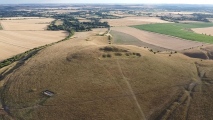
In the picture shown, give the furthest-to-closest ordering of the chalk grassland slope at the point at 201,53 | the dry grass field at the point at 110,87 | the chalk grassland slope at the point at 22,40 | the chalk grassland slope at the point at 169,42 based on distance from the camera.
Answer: the chalk grassland slope at the point at 169,42, the chalk grassland slope at the point at 22,40, the chalk grassland slope at the point at 201,53, the dry grass field at the point at 110,87

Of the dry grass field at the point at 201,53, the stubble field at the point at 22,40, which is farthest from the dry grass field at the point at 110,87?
the stubble field at the point at 22,40

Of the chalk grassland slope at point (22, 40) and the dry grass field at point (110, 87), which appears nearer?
the dry grass field at point (110, 87)

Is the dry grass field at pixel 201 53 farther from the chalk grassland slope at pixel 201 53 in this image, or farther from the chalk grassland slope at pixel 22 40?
the chalk grassland slope at pixel 22 40

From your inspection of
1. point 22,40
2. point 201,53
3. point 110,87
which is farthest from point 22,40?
point 201,53

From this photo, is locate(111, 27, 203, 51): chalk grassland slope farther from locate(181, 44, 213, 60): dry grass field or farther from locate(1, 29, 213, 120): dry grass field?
locate(1, 29, 213, 120): dry grass field

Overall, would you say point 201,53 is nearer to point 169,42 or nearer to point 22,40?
point 169,42

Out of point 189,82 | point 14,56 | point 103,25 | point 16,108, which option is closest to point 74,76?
Answer: point 16,108

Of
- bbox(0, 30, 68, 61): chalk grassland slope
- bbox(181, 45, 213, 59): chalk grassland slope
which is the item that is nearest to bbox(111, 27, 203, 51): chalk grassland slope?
bbox(181, 45, 213, 59): chalk grassland slope
